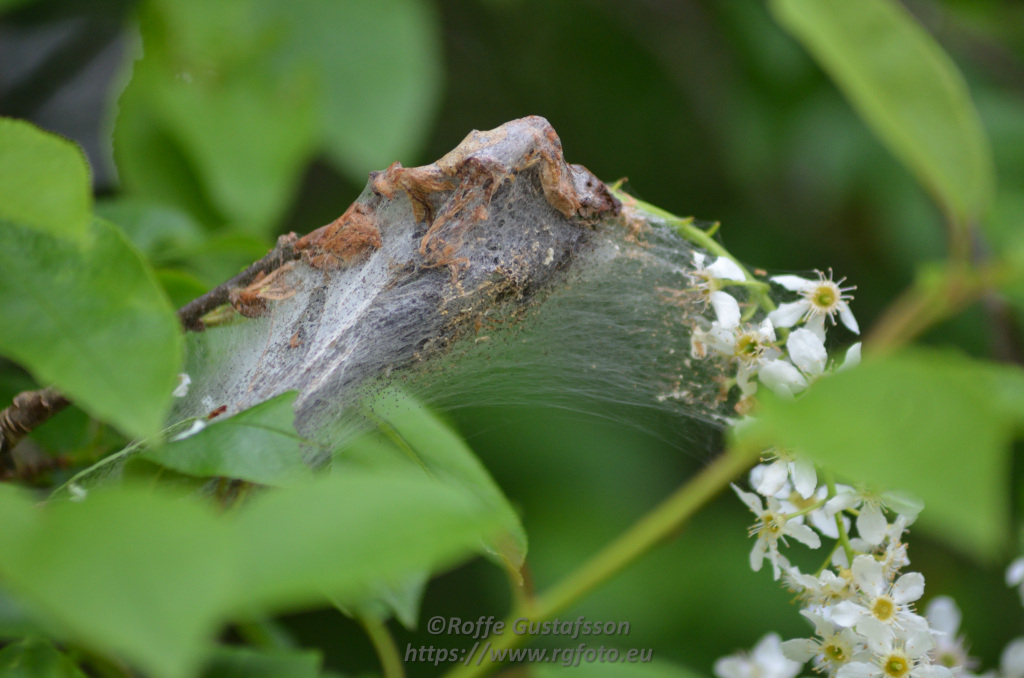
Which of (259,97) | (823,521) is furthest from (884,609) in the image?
(259,97)

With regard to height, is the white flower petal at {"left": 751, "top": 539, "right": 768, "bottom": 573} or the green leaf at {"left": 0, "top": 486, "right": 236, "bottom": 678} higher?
the green leaf at {"left": 0, "top": 486, "right": 236, "bottom": 678}

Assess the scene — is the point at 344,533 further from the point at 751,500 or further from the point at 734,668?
the point at 734,668

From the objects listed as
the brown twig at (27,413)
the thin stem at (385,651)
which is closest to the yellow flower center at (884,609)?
the thin stem at (385,651)

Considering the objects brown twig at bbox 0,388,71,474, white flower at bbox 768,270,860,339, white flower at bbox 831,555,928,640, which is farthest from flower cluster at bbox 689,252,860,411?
brown twig at bbox 0,388,71,474

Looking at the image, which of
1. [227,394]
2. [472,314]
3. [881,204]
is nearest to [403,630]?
[227,394]

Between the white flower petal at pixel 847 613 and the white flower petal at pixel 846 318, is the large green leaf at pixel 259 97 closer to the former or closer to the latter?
the white flower petal at pixel 846 318

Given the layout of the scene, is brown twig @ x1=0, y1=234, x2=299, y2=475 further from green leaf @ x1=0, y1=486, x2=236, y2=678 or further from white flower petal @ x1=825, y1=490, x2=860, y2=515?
white flower petal @ x1=825, y1=490, x2=860, y2=515
